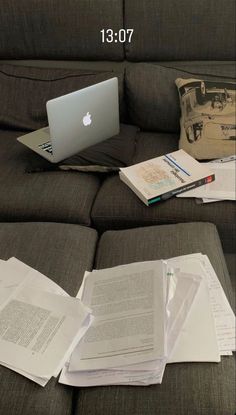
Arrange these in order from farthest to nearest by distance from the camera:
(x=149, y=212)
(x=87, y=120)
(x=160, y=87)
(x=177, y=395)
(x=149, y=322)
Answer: (x=160, y=87)
(x=87, y=120)
(x=149, y=212)
(x=149, y=322)
(x=177, y=395)

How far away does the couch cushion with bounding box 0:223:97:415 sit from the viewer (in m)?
1.00

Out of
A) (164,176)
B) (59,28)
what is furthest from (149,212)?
(59,28)

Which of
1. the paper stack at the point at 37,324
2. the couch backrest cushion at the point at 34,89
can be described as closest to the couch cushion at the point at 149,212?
the paper stack at the point at 37,324

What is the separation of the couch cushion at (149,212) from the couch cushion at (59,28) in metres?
0.76

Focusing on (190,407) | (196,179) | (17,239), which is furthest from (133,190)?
(190,407)

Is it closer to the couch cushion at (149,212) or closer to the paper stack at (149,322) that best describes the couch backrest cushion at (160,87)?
the couch cushion at (149,212)

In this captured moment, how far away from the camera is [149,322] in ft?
3.59

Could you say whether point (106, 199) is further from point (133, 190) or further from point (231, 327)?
point (231, 327)

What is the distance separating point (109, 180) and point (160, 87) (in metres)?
0.53

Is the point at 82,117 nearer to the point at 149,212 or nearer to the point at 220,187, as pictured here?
the point at 149,212

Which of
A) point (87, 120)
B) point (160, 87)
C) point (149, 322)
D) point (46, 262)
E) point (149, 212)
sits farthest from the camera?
point (160, 87)

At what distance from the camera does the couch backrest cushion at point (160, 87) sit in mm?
1914

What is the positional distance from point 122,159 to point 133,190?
178 mm

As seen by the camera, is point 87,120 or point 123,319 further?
point 87,120
